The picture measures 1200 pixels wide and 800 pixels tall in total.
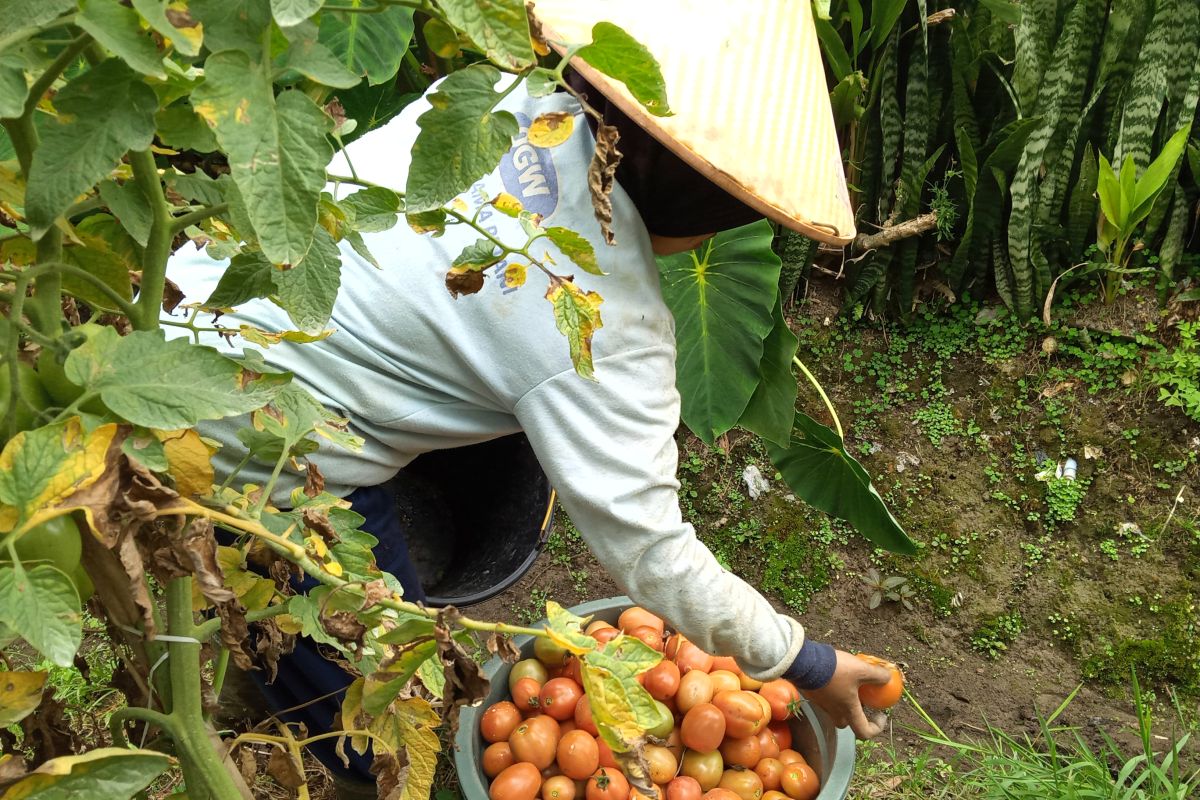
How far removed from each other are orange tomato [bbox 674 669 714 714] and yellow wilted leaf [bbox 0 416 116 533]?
1.13m

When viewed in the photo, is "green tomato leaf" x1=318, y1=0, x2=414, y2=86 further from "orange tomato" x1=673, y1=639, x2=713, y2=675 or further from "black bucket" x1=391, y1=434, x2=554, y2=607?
"orange tomato" x1=673, y1=639, x2=713, y2=675

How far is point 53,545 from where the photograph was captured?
0.46 metres

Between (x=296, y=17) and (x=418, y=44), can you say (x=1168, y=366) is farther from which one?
(x=296, y=17)

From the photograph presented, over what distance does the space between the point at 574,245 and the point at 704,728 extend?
96 centimetres

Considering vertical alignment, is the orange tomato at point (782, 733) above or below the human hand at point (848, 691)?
below

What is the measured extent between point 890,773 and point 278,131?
151 centimetres

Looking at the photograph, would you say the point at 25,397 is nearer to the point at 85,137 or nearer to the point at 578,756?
the point at 85,137

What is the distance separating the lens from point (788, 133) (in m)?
0.88

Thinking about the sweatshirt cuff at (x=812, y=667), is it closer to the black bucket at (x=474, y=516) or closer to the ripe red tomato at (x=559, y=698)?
the ripe red tomato at (x=559, y=698)

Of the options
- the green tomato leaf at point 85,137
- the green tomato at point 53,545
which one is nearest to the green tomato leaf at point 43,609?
the green tomato at point 53,545

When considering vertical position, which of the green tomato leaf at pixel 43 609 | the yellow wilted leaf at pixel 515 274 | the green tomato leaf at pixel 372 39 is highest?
the yellow wilted leaf at pixel 515 274

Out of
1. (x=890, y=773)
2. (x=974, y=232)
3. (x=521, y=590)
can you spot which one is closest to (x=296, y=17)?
(x=890, y=773)

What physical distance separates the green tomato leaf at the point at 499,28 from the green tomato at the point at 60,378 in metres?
0.23

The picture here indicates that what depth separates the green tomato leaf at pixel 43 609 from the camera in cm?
41
